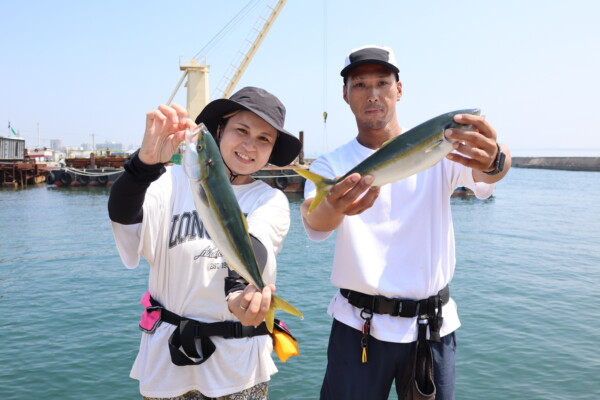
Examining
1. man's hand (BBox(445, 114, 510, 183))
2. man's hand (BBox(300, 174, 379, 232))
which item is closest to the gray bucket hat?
man's hand (BBox(300, 174, 379, 232))

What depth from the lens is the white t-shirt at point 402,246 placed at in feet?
11.9

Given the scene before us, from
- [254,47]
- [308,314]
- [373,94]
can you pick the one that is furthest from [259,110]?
[254,47]

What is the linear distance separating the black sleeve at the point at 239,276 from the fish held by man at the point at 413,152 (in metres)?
0.61

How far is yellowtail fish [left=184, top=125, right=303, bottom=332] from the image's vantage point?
7.97 ft

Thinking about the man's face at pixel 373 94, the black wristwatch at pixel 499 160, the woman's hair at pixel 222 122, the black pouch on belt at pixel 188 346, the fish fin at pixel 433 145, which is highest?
the man's face at pixel 373 94

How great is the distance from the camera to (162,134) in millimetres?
2602

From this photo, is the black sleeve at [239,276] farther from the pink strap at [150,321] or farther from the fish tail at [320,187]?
the pink strap at [150,321]

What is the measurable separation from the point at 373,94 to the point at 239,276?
1.96m

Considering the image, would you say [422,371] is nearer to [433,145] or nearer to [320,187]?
[320,187]

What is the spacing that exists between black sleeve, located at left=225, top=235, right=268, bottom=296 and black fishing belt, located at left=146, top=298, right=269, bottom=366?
0.40m

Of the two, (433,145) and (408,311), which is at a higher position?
(433,145)

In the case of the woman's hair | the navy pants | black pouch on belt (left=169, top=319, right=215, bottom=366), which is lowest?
the navy pants

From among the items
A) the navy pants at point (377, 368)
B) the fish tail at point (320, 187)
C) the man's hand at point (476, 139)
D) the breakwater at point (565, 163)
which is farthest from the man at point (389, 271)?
the breakwater at point (565, 163)

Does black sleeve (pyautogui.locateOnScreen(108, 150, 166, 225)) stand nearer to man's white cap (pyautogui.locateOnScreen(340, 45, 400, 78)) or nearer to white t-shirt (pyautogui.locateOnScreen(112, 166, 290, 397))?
white t-shirt (pyautogui.locateOnScreen(112, 166, 290, 397))
